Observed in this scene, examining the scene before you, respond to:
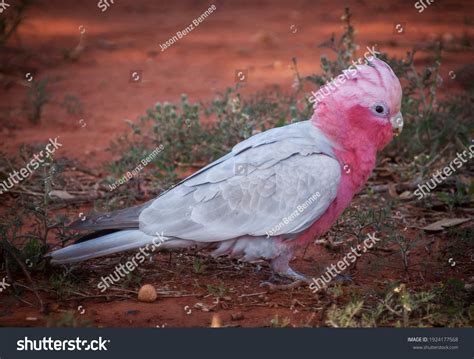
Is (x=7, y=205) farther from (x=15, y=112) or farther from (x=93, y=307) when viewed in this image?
(x=15, y=112)

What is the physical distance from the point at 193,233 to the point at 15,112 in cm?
488

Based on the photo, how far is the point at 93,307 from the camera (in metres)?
4.70

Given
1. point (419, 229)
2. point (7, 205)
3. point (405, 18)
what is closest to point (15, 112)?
point (7, 205)
